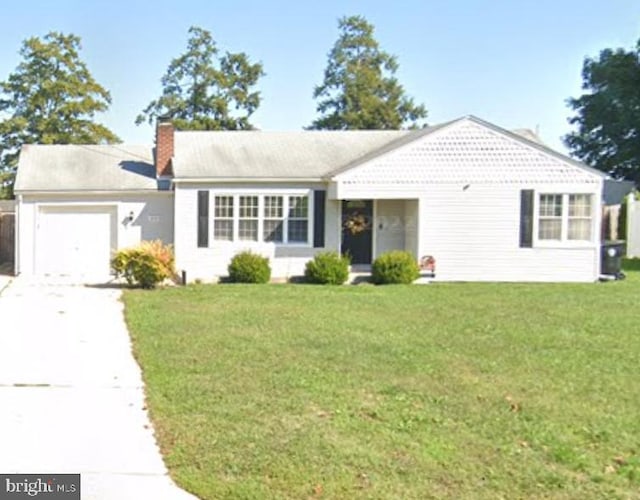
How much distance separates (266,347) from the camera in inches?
323

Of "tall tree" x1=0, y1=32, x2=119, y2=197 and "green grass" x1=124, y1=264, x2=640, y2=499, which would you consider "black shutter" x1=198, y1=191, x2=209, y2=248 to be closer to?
"green grass" x1=124, y1=264, x2=640, y2=499

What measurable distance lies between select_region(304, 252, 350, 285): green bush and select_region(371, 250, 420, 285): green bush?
86 cm

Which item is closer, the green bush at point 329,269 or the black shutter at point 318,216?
the green bush at point 329,269

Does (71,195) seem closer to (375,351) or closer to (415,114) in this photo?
(375,351)

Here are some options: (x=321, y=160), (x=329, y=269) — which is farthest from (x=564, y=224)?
(x=321, y=160)

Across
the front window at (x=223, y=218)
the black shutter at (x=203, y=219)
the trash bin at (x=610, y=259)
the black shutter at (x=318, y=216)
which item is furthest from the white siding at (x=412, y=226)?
the black shutter at (x=203, y=219)

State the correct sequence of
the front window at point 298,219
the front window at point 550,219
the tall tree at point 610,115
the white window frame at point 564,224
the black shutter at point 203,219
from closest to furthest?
1. the black shutter at point 203,219
2. the white window frame at point 564,224
3. the front window at point 550,219
4. the front window at point 298,219
5. the tall tree at point 610,115

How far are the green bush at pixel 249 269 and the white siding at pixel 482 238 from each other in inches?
174

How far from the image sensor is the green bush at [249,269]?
1689 centimetres

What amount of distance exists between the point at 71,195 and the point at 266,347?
12933 millimetres

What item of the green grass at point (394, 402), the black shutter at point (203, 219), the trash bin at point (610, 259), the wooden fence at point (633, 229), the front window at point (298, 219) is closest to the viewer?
the green grass at point (394, 402)

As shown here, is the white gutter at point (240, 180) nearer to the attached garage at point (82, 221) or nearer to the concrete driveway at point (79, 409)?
the attached garage at point (82, 221)

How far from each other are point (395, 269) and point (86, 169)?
34.5ft

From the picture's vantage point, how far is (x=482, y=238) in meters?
17.9
